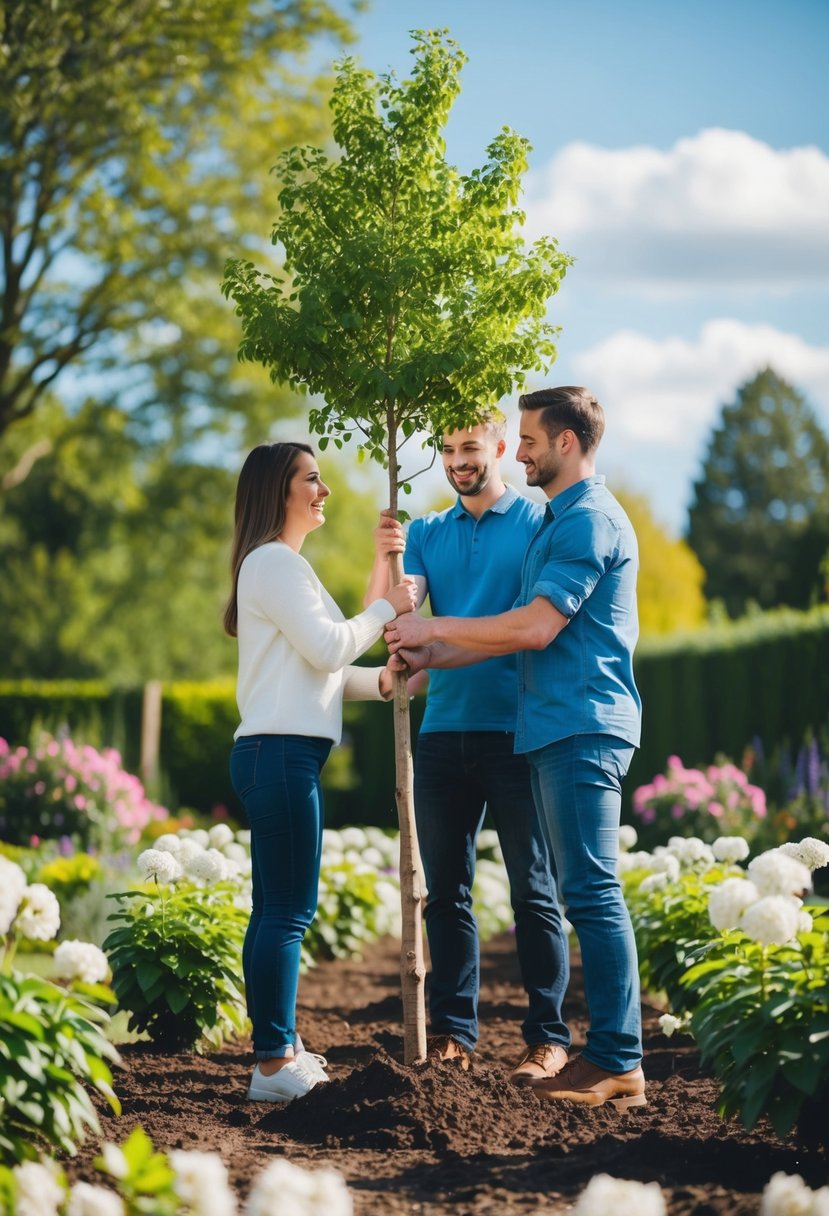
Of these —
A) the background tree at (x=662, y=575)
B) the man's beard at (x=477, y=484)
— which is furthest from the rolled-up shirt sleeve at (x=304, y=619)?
the background tree at (x=662, y=575)

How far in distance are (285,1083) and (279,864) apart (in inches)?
28.9

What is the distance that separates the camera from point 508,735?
183 inches

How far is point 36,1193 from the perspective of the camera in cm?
245

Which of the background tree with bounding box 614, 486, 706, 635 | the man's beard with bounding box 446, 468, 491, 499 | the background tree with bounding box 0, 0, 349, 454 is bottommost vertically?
the man's beard with bounding box 446, 468, 491, 499

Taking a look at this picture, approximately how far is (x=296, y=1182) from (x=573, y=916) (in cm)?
183

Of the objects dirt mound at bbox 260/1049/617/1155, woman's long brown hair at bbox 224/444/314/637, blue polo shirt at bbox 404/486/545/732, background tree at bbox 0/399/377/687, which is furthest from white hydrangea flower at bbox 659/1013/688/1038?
background tree at bbox 0/399/377/687

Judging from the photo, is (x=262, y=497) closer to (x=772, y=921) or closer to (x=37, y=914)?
(x=37, y=914)

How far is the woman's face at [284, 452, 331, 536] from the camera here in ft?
14.4

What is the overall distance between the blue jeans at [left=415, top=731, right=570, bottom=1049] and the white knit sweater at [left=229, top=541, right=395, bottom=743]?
1.79 feet

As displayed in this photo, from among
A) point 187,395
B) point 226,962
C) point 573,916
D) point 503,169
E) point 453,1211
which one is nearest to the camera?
point 453,1211

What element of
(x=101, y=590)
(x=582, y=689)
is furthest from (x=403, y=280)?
(x=101, y=590)

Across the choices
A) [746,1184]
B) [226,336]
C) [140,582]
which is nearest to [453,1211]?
[746,1184]

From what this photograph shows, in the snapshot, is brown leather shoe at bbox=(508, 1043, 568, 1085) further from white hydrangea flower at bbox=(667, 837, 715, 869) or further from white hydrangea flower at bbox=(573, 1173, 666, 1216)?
white hydrangea flower at bbox=(573, 1173, 666, 1216)

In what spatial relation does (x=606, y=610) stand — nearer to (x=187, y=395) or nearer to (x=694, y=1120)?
(x=694, y=1120)
